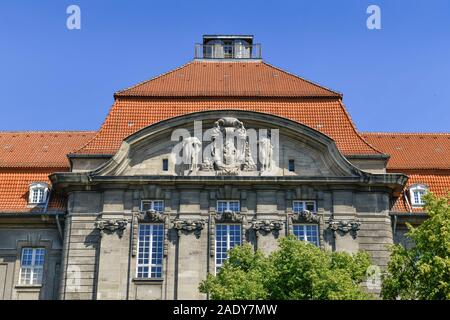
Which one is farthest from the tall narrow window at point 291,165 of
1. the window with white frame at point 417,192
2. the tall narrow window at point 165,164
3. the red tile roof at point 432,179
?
the window with white frame at point 417,192

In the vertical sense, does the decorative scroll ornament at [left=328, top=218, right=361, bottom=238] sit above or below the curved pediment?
below

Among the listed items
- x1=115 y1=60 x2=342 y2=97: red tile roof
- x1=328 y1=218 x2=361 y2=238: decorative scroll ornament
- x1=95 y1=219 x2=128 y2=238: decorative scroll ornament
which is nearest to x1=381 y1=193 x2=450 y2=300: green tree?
x1=328 y1=218 x2=361 y2=238: decorative scroll ornament

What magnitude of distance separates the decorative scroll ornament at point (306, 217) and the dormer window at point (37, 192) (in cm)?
976

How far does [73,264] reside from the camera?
26562 millimetres

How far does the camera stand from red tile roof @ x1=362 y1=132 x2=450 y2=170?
31.1 meters

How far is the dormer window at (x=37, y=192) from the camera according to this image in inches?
1147

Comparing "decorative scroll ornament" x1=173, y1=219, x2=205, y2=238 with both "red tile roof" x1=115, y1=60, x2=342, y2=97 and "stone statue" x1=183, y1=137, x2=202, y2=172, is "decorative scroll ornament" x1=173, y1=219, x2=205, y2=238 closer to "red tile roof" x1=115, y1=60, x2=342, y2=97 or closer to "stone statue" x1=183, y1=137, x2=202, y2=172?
"stone statue" x1=183, y1=137, x2=202, y2=172

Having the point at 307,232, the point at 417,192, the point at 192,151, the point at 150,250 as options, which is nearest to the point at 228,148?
the point at 192,151

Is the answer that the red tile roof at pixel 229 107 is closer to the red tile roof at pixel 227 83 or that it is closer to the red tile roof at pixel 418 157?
the red tile roof at pixel 227 83

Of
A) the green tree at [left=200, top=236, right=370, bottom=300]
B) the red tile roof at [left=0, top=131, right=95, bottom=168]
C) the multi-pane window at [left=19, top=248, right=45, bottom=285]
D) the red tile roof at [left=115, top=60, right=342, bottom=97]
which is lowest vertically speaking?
the green tree at [left=200, top=236, right=370, bottom=300]

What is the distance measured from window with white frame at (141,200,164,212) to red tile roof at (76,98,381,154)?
2.89 meters

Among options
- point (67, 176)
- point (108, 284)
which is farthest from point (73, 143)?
point (108, 284)

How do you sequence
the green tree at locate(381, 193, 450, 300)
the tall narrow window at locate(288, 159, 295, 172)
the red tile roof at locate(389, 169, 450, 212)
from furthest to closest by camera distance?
the red tile roof at locate(389, 169, 450, 212)
the tall narrow window at locate(288, 159, 295, 172)
the green tree at locate(381, 193, 450, 300)

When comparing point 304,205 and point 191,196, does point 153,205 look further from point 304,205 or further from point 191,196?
point 304,205
